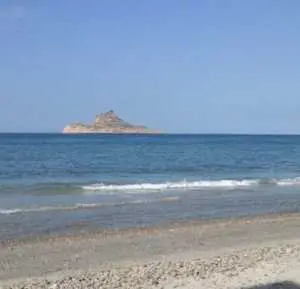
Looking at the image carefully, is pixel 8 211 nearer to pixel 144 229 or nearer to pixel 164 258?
pixel 144 229

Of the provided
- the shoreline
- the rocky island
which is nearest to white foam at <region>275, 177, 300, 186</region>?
the shoreline

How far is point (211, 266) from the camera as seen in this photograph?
→ 9414 millimetres

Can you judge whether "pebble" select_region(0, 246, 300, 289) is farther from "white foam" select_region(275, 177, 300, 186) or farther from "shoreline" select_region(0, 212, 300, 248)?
"white foam" select_region(275, 177, 300, 186)

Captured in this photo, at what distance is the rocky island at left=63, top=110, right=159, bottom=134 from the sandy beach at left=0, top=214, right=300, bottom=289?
560ft

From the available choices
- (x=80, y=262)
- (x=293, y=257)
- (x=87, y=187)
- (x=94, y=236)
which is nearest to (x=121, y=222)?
(x=94, y=236)

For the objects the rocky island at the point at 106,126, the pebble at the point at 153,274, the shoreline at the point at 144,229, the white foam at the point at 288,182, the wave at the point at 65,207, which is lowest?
the white foam at the point at 288,182

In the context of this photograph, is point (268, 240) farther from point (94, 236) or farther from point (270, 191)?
point (270, 191)

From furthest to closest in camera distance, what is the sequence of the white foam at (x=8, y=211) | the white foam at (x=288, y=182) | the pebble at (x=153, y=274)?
the white foam at (x=288, y=182) < the white foam at (x=8, y=211) < the pebble at (x=153, y=274)

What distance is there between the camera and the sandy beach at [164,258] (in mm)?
8562

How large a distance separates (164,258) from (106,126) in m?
178

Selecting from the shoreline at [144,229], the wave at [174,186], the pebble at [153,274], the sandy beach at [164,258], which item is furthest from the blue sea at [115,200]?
the pebble at [153,274]

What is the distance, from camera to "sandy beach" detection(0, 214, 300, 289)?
8.56 meters

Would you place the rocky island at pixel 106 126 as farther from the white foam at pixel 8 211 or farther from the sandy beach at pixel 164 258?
the sandy beach at pixel 164 258

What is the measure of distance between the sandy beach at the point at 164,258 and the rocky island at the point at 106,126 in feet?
560
